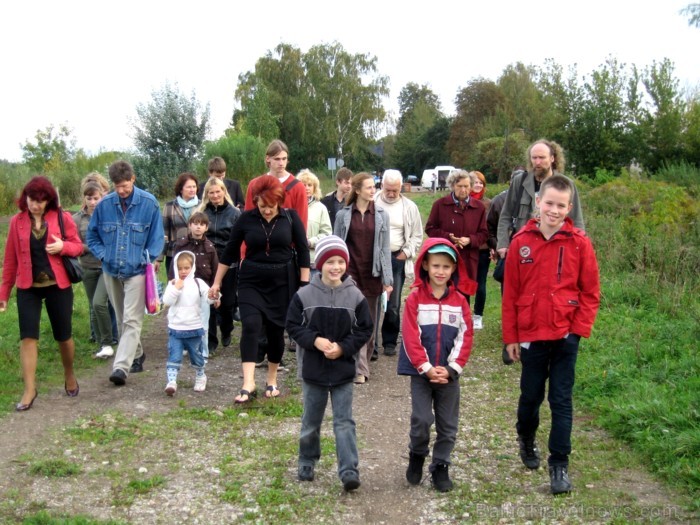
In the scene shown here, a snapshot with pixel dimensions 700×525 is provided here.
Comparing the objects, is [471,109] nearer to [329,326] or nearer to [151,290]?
[151,290]

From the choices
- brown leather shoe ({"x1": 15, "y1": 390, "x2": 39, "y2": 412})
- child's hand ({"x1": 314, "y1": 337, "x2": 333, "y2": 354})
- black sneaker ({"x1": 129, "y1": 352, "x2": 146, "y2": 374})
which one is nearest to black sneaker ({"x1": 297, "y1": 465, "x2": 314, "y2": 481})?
child's hand ({"x1": 314, "y1": 337, "x2": 333, "y2": 354})

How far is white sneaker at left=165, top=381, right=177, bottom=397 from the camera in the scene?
275 inches

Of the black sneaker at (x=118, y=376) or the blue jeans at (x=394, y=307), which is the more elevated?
the blue jeans at (x=394, y=307)

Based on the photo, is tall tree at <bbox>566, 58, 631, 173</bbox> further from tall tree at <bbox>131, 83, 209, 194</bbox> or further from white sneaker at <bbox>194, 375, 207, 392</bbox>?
white sneaker at <bbox>194, 375, 207, 392</bbox>

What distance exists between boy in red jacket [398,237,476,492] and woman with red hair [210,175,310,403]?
2.12 metres

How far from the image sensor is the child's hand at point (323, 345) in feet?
16.1

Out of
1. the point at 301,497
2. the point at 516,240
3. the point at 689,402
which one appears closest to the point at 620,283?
the point at 689,402

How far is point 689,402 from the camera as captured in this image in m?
5.80

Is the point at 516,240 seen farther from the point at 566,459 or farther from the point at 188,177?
the point at 188,177

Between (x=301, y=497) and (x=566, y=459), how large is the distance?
178 centimetres

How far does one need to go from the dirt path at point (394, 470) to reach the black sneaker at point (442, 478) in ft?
0.22

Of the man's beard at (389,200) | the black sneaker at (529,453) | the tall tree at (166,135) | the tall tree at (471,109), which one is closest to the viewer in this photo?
the black sneaker at (529,453)

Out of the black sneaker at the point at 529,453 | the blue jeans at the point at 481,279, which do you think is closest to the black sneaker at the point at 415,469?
the black sneaker at the point at 529,453

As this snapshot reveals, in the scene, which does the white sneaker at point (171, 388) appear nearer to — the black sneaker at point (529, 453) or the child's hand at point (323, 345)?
the child's hand at point (323, 345)
